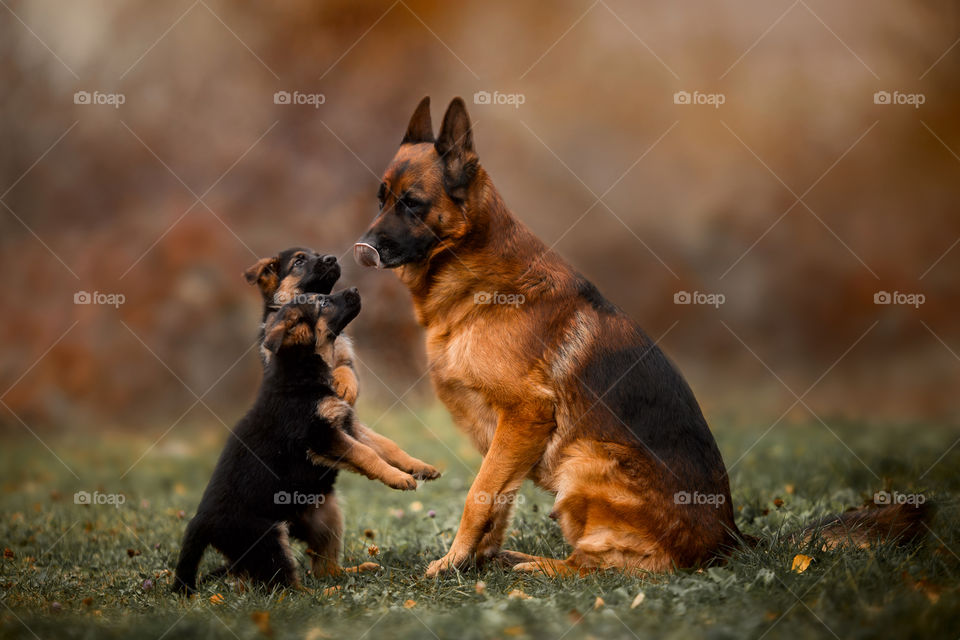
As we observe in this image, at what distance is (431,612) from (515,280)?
1.98 metres

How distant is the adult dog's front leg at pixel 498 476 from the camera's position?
176 inches

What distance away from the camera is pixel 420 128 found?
16.7ft

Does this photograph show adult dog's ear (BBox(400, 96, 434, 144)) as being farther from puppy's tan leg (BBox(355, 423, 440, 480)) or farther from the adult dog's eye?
puppy's tan leg (BBox(355, 423, 440, 480))

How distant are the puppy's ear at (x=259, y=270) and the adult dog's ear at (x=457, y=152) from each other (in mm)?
1800

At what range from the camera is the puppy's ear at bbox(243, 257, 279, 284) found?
577 cm

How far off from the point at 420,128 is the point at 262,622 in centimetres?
315

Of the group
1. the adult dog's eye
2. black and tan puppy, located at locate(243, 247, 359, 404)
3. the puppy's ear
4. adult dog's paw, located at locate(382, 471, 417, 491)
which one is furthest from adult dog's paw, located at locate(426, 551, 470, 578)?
the puppy's ear

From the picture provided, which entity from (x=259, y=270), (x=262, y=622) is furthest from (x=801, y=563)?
(x=259, y=270)

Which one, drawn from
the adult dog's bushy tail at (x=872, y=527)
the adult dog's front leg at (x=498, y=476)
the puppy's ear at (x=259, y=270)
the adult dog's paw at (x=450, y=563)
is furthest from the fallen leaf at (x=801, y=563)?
the puppy's ear at (x=259, y=270)

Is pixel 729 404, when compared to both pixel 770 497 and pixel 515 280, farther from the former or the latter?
pixel 515 280

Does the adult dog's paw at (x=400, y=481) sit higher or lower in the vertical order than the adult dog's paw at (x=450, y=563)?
higher

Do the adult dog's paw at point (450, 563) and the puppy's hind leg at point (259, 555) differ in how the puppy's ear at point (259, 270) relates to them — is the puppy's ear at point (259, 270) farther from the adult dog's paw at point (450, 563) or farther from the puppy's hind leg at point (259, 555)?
the adult dog's paw at point (450, 563)

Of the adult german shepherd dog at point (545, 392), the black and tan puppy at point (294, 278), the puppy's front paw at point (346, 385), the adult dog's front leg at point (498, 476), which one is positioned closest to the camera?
the adult german shepherd dog at point (545, 392)

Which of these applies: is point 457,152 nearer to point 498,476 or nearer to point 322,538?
point 498,476
